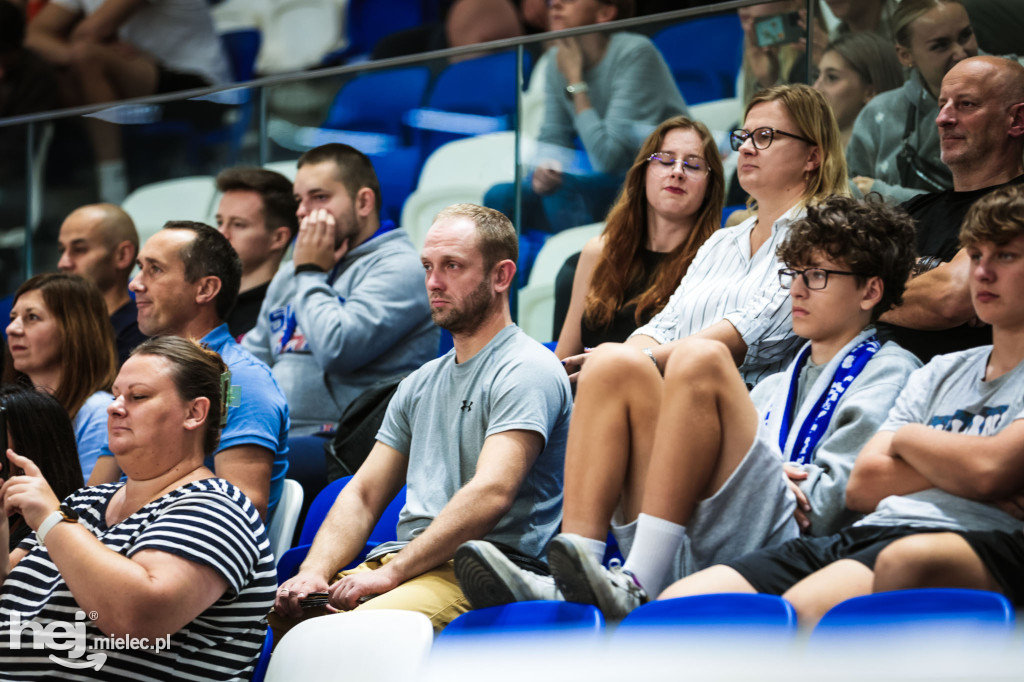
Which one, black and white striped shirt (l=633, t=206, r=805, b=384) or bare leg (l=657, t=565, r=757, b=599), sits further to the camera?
black and white striped shirt (l=633, t=206, r=805, b=384)

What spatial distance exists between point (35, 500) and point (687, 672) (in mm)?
1656

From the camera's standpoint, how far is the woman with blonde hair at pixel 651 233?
9.83 feet

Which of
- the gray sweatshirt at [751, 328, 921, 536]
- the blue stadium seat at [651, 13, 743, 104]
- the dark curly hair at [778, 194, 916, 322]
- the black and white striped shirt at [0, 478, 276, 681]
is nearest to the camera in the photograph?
the black and white striped shirt at [0, 478, 276, 681]

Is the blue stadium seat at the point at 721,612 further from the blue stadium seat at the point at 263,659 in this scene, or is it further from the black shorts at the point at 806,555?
the blue stadium seat at the point at 263,659

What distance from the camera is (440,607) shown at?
85.7 inches

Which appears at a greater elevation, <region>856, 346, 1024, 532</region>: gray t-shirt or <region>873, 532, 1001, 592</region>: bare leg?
<region>856, 346, 1024, 532</region>: gray t-shirt

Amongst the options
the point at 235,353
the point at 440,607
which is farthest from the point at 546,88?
the point at 440,607

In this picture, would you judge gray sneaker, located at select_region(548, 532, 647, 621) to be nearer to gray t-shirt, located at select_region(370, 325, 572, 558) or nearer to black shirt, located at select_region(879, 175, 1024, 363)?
gray t-shirt, located at select_region(370, 325, 572, 558)

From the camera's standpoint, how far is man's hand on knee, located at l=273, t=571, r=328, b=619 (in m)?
2.32

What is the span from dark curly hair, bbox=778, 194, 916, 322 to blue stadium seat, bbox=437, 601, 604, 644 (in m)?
0.85

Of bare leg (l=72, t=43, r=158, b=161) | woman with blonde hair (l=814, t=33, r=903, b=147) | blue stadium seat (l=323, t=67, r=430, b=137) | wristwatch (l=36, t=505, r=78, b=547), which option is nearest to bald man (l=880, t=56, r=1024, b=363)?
woman with blonde hair (l=814, t=33, r=903, b=147)

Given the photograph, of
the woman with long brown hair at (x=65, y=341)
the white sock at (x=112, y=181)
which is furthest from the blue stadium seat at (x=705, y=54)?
the white sock at (x=112, y=181)

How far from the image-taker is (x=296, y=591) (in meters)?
2.33

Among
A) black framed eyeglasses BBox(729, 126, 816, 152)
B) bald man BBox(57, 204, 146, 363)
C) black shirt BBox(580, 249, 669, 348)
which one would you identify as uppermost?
black framed eyeglasses BBox(729, 126, 816, 152)
